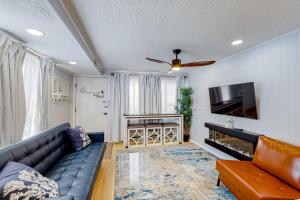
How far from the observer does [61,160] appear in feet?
8.03

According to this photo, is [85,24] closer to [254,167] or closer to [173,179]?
[173,179]

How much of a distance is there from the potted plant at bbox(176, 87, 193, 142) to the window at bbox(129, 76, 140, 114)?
1397mm

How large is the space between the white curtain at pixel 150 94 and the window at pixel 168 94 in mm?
165

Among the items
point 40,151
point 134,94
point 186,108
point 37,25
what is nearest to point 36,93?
point 40,151

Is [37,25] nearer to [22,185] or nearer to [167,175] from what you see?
[22,185]

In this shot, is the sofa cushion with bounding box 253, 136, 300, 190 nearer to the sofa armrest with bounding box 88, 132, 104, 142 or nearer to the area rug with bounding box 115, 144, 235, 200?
the area rug with bounding box 115, 144, 235, 200

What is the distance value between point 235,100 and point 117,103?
3.40 m

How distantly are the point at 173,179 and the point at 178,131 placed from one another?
97.5 inches

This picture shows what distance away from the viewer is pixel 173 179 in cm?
274

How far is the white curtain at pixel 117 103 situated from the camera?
5148 millimetres

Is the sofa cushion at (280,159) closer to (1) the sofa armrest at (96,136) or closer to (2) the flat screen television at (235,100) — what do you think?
(2) the flat screen television at (235,100)

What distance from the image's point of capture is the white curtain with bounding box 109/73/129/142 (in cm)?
515

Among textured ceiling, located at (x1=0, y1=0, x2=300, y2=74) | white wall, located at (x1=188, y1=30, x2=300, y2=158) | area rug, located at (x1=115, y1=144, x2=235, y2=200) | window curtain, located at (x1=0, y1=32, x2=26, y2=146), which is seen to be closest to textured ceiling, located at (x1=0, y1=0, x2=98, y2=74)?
textured ceiling, located at (x1=0, y1=0, x2=300, y2=74)

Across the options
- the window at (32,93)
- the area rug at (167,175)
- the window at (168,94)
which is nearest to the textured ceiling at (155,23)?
the window at (32,93)
